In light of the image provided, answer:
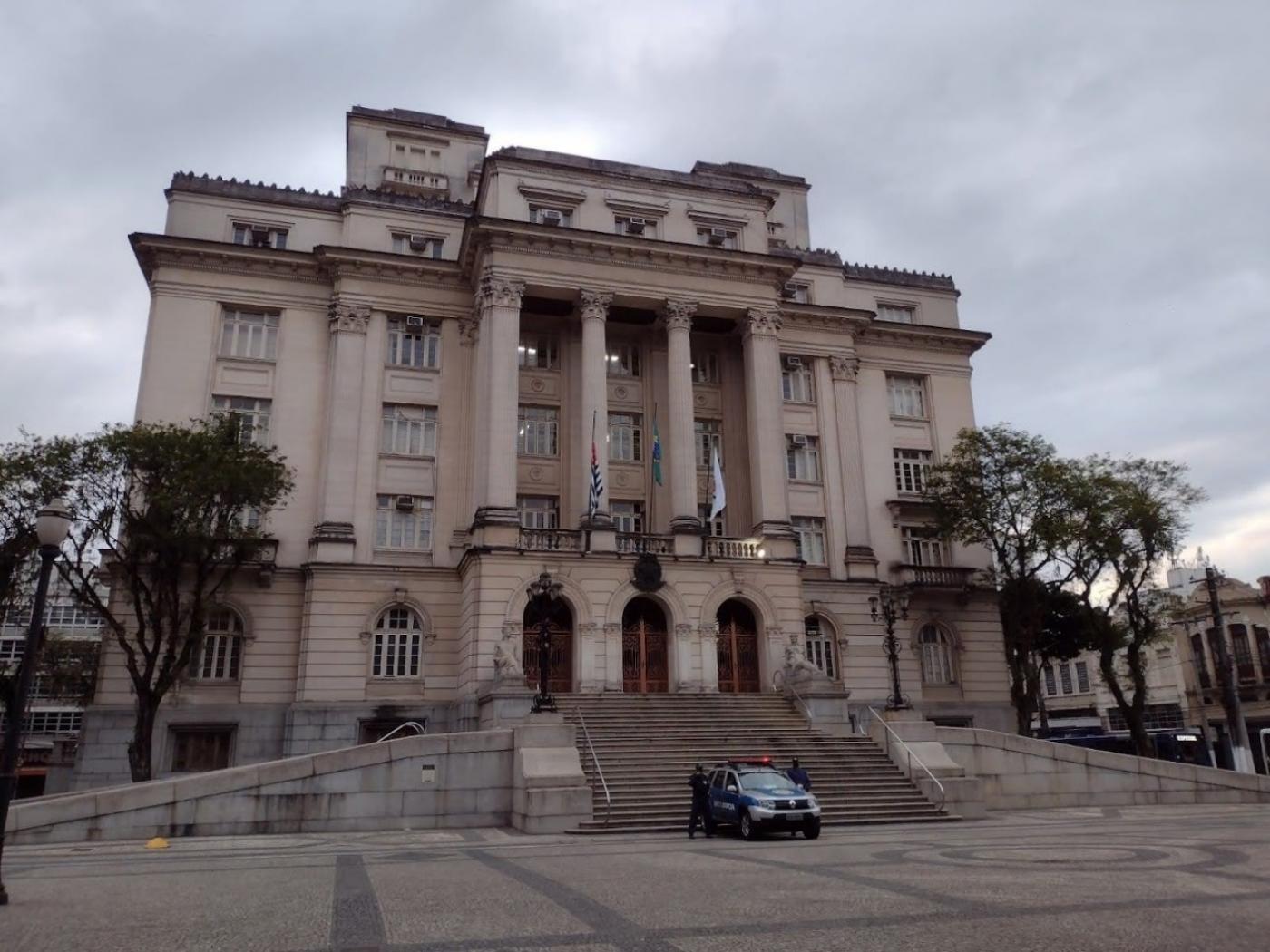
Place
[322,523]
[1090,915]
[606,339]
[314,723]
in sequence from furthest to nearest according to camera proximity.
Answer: [606,339], [322,523], [314,723], [1090,915]

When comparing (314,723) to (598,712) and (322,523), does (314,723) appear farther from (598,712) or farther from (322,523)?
(598,712)

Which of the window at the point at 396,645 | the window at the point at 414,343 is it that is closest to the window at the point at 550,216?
the window at the point at 414,343

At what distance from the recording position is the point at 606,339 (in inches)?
1538

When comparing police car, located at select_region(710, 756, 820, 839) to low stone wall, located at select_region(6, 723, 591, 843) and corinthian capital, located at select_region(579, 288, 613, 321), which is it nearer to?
low stone wall, located at select_region(6, 723, 591, 843)

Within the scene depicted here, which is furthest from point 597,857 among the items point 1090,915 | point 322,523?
point 322,523

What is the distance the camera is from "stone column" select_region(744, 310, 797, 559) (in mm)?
34844

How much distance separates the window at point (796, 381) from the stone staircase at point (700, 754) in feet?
47.6

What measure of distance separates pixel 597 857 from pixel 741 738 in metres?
12.7

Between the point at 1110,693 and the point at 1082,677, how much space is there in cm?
1155

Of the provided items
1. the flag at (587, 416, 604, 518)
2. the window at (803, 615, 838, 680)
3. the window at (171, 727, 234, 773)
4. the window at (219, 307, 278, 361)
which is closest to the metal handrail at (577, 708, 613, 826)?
the flag at (587, 416, 604, 518)

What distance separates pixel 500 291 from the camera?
3450 cm

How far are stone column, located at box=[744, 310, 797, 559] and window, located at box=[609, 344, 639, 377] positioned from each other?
15.1ft

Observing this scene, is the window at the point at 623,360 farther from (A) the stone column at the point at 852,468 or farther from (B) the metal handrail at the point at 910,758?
(B) the metal handrail at the point at 910,758

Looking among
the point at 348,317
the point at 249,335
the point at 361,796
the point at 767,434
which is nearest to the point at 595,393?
the point at 767,434
